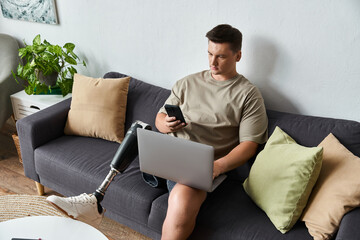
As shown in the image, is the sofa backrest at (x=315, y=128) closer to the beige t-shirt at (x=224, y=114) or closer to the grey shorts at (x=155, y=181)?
the beige t-shirt at (x=224, y=114)

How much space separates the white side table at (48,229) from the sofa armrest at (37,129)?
798 mm

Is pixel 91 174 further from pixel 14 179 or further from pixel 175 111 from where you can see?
pixel 14 179

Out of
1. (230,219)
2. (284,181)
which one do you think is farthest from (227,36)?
(230,219)

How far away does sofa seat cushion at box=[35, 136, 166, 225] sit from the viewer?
1984 mm

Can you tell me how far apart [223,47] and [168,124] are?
0.50 meters

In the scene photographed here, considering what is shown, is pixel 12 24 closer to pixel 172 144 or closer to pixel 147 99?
pixel 147 99

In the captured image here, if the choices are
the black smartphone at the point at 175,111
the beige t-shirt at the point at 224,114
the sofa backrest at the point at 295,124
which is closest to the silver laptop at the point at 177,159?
the black smartphone at the point at 175,111

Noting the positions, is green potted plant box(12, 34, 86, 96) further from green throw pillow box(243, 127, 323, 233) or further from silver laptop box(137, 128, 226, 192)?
green throw pillow box(243, 127, 323, 233)

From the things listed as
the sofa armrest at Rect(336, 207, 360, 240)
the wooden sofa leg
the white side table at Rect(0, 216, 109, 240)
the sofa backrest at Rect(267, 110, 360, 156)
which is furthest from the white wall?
the white side table at Rect(0, 216, 109, 240)

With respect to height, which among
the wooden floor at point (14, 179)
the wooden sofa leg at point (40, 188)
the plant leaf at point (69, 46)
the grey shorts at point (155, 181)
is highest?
the plant leaf at point (69, 46)

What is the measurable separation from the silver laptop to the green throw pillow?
269mm

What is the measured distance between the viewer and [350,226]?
1.52 m

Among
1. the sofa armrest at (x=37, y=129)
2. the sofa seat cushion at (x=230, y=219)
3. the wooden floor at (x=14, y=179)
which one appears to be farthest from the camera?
the sofa armrest at (x=37, y=129)

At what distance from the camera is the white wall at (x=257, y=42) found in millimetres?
1979
